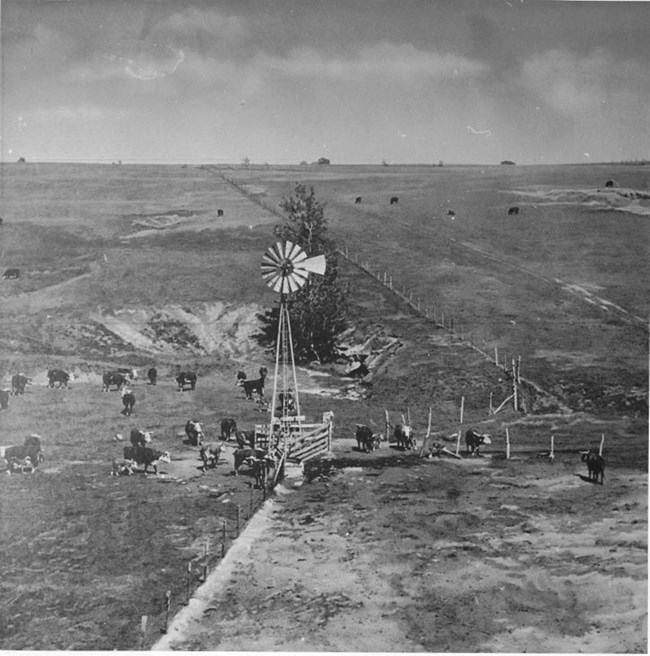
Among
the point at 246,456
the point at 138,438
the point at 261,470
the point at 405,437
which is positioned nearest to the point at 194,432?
the point at 138,438

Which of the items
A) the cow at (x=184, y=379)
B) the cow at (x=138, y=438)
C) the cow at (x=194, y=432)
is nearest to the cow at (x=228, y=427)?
the cow at (x=194, y=432)

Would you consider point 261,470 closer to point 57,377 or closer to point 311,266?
point 311,266

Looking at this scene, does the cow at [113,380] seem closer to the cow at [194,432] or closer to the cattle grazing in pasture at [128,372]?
the cattle grazing in pasture at [128,372]

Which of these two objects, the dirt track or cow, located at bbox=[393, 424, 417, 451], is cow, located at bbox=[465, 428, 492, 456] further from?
cow, located at bbox=[393, 424, 417, 451]

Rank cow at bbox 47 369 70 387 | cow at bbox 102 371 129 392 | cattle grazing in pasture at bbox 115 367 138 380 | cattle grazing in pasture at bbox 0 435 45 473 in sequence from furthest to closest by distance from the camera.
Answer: cattle grazing in pasture at bbox 115 367 138 380
cow at bbox 102 371 129 392
cow at bbox 47 369 70 387
cattle grazing in pasture at bbox 0 435 45 473

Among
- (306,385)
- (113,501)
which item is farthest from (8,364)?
(306,385)

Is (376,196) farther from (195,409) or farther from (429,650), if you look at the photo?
(429,650)

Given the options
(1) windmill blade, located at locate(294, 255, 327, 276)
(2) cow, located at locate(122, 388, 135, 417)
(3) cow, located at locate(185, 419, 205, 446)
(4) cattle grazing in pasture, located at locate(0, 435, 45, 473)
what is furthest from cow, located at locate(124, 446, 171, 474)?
(1) windmill blade, located at locate(294, 255, 327, 276)

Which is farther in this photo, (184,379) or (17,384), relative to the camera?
(184,379)
